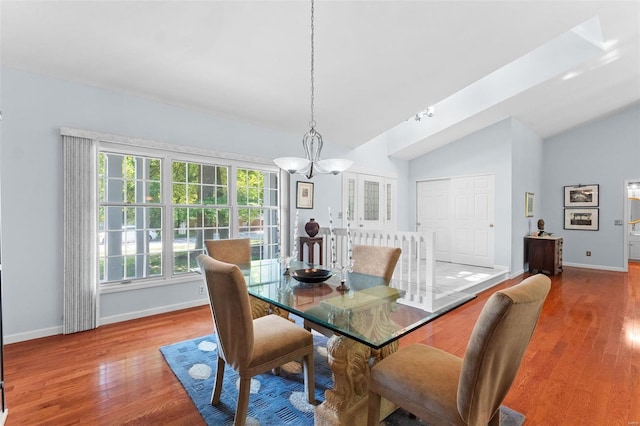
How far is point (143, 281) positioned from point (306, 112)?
2994 mm

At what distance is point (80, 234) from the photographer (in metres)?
3.03

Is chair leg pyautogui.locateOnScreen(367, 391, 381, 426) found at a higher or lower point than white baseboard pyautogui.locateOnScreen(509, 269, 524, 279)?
higher

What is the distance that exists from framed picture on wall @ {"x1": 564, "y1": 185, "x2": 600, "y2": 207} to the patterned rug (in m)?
6.92

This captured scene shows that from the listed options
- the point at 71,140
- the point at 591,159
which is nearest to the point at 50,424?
the point at 71,140

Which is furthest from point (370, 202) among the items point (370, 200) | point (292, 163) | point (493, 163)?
point (292, 163)

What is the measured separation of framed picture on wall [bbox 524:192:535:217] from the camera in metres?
6.29

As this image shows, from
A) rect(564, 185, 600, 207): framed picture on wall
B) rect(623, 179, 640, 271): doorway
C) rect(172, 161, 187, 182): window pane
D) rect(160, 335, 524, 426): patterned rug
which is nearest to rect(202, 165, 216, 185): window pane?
rect(172, 161, 187, 182): window pane

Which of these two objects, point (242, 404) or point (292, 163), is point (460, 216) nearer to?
point (292, 163)

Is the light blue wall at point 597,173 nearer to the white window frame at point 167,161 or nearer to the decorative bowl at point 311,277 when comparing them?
the white window frame at point 167,161

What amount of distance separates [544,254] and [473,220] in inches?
57.9

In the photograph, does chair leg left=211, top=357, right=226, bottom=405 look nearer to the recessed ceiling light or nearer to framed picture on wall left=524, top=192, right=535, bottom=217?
the recessed ceiling light

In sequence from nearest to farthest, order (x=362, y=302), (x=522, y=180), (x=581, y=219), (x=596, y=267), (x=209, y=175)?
(x=362, y=302), (x=209, y=175), (x=522, y=180), (x=596, y=267), (x=581, y=219)

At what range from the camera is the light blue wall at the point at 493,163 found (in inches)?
225

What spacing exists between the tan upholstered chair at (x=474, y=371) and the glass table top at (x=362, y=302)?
0.19 metres
